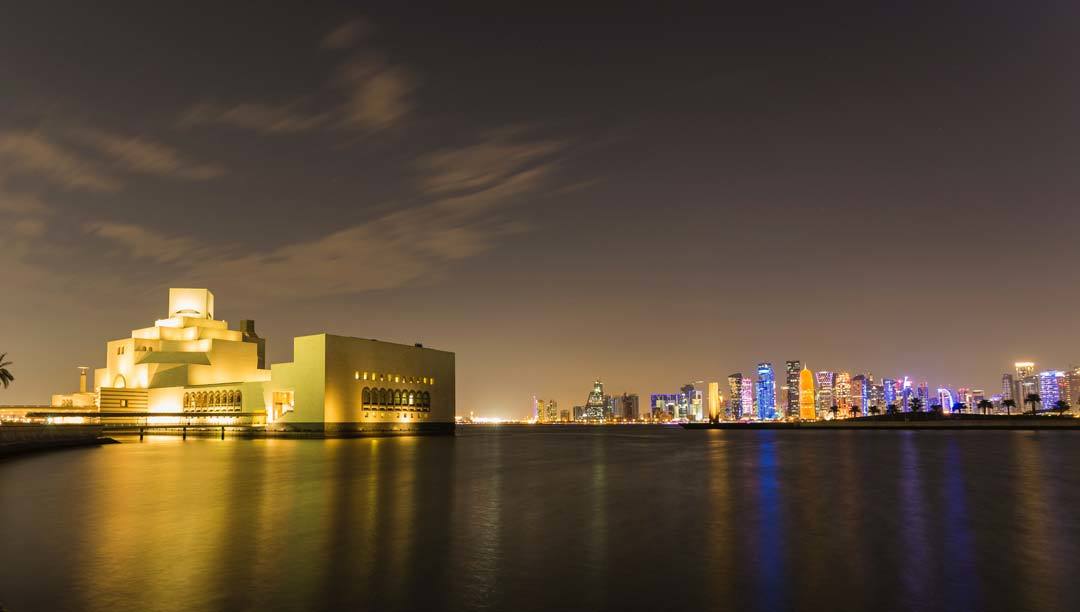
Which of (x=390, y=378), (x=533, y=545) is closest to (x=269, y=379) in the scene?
(x=390, y=378)

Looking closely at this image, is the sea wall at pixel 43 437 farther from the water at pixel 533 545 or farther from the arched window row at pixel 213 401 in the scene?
the arched window row at pixel 213 401

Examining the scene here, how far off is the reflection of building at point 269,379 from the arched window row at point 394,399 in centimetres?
16

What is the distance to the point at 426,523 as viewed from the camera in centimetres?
1880

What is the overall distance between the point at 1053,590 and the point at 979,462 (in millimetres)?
42806

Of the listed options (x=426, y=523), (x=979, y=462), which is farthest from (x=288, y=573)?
(x=979, y=462)

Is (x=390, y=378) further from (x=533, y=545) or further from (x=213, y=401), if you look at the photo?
(x=533, y=545)

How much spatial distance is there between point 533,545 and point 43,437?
61.7 metres

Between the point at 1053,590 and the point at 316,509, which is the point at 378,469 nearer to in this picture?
the point at 316,509

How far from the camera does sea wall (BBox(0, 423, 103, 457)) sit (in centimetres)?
4944

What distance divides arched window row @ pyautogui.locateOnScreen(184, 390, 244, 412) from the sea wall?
30.8 meters

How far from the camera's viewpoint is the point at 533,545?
1572 cm

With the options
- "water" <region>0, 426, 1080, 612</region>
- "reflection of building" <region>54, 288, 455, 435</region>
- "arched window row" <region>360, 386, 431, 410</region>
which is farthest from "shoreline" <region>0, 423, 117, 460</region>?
"arched window row" <region>360, 386, 431, 410</region>

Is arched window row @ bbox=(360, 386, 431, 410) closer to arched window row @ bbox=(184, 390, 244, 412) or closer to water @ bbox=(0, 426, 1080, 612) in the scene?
arched window row @ bbox=(184, 390, 244, 412)

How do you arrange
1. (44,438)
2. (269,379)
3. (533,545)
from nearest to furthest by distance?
(533,545) → (44,438) → (269,379)
